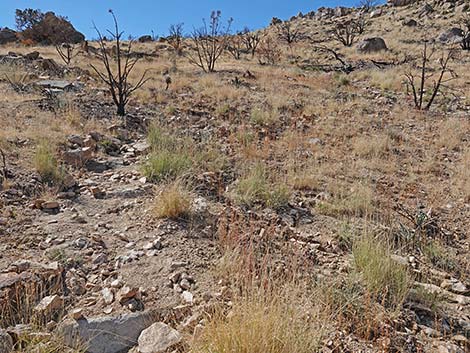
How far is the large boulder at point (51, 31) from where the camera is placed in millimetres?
22312

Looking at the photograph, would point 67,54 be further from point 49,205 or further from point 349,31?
point 349,31

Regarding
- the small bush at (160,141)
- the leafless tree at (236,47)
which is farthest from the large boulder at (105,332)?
the leafless tree at (236,47)

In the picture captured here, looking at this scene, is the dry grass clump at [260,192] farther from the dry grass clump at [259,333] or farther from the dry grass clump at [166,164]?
the dry grass clump at [259,333]

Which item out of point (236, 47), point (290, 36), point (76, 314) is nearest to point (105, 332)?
point (76, 314)

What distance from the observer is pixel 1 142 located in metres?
4.57

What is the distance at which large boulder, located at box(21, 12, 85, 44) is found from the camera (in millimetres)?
22312

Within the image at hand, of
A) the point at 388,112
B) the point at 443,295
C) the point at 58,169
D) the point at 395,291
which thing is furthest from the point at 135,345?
the point at 388,112

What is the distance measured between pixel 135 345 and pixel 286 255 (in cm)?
137

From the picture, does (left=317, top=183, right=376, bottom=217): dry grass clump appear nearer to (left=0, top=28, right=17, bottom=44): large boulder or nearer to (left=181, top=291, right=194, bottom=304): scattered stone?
(left=181, top=291, right=194, bottom=304): scattered stone

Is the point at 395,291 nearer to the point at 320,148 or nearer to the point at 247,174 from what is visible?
the point at 247,174

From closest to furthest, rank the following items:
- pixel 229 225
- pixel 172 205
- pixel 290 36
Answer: pixel 229 225
pixel 172 205
pixel 290 36

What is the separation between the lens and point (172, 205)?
3.24m

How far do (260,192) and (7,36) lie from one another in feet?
78.3

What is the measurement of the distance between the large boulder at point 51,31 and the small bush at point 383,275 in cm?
2378
